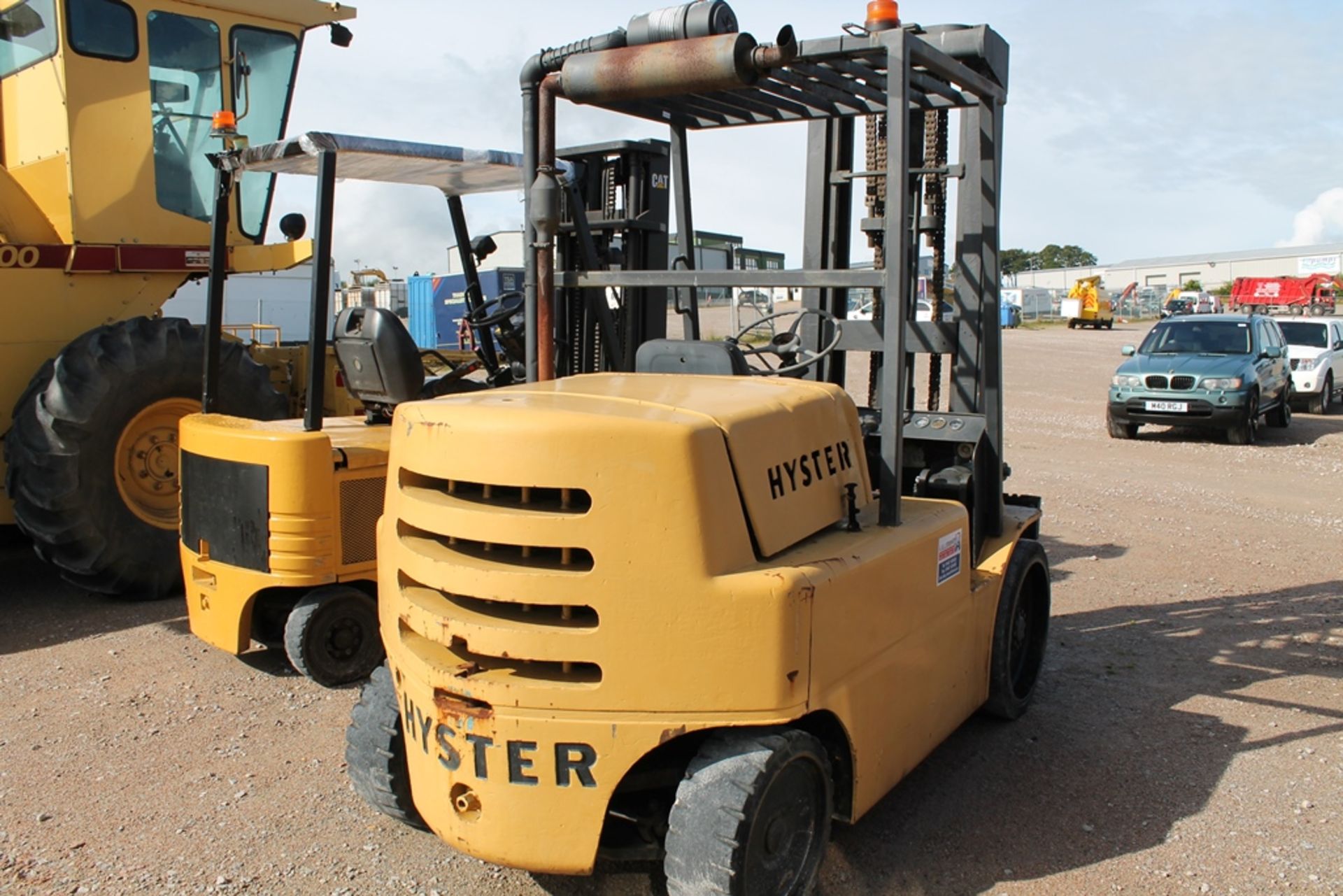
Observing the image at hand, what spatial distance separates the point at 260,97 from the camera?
27.4 ft

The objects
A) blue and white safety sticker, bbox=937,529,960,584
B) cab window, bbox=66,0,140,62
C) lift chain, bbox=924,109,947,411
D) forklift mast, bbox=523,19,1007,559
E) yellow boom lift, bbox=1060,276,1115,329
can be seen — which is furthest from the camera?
yellow boom lift, bbox=1060,276,1115,329

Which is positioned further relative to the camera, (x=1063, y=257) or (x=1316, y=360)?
(x=1063, y=257)

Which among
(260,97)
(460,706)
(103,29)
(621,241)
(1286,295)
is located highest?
(103,29)

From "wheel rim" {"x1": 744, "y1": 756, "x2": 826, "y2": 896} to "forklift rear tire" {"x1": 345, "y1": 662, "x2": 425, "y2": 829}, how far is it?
1.18 metres

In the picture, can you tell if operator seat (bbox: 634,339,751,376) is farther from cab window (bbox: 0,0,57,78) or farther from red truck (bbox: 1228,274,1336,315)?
red truck (bbox: 1228,274,1336,315)

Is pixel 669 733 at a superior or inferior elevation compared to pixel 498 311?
inferior

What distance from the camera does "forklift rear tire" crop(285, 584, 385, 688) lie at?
5.38 meters

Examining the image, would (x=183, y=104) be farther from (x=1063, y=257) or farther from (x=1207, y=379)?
(x=1063, y=257)

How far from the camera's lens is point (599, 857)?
332 cm

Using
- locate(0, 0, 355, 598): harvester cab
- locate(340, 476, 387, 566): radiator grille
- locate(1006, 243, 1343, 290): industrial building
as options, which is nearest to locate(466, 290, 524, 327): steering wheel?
locate(340, 476, 387, 566): radiator grille

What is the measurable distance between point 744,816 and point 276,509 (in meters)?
3.07

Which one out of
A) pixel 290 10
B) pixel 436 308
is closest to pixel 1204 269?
pixel 436 308

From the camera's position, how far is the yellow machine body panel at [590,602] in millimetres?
2992

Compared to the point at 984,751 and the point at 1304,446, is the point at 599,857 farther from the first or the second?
the point at 1304,446
